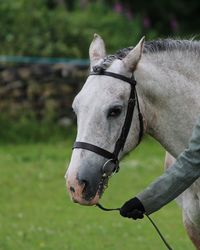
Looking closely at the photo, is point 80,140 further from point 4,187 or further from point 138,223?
point 4,187

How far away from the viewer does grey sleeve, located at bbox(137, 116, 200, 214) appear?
5438mm

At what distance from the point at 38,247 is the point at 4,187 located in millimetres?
3939

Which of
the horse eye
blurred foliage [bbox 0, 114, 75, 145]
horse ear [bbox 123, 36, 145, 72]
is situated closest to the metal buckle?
the horse eye

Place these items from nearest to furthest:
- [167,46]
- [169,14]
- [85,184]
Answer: [85,184] → [167,46] → [169,14]

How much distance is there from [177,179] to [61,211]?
6.21m

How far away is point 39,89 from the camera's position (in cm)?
1748

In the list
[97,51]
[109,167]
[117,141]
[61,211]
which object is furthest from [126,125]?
[61,211]

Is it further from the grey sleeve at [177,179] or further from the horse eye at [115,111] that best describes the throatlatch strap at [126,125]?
the grey sleeve at [177,179]

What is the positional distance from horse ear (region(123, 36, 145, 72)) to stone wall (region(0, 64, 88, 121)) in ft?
38.4

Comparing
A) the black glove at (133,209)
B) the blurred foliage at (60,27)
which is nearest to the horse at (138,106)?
the black glove at (133,209)

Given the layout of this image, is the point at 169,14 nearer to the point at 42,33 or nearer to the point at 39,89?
the point at 42,33

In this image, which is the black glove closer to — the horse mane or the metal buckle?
the metal buckle

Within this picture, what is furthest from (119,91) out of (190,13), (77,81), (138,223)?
(190,13)

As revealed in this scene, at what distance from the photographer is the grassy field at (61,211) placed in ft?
31.8
